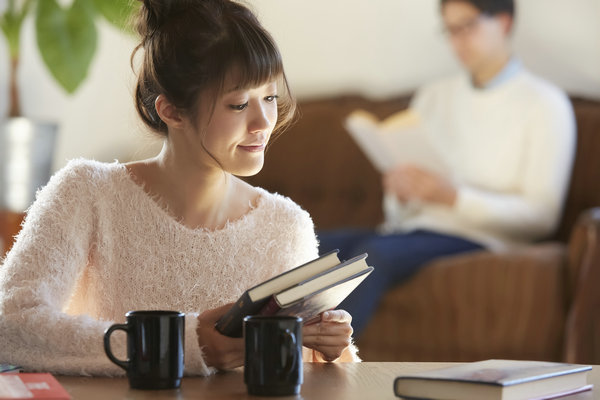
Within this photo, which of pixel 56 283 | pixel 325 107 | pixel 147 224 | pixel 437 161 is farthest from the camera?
pixel 325 107

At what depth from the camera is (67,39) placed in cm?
335

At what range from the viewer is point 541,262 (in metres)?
2.69

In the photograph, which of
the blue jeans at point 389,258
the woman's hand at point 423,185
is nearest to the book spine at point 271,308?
the blue jeans at point 389,258

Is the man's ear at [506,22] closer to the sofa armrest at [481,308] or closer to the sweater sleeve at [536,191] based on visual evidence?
the sweater sleeve at [536,191]

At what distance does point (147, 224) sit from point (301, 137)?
232cm

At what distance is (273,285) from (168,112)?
0.42 m

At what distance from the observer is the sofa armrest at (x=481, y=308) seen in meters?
2.68

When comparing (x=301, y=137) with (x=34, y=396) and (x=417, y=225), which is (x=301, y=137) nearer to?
(x=417, y=225)

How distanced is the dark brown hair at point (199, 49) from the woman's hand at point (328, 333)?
1.06 feet

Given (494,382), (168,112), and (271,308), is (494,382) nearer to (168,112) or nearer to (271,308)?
(271,308)

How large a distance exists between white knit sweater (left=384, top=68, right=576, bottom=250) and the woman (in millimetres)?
1619

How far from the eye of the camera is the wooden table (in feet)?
3.09

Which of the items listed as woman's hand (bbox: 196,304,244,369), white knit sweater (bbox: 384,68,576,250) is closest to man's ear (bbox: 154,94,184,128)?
woman's hand (bbox: 196,304,244,369)

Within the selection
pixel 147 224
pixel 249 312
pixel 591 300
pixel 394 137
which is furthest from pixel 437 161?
pixel 249 312
